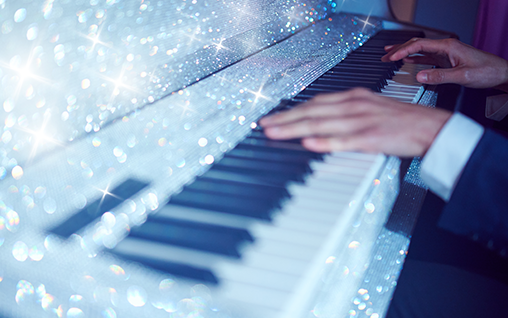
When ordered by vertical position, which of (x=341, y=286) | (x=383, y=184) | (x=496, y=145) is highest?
(x=496, y=145)

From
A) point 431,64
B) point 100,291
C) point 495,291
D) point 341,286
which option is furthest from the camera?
point 431,64

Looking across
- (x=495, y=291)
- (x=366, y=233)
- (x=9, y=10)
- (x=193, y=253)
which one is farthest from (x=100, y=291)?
(x=495, y=291)

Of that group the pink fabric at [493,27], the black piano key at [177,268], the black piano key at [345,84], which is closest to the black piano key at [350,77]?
the black piano key at [345,84]

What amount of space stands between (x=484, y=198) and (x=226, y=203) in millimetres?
400

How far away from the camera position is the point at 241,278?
0.38 m

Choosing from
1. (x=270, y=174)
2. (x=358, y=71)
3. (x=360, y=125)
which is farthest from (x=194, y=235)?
(x=358, y=71)

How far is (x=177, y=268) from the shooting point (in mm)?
377

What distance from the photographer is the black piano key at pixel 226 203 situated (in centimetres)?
45

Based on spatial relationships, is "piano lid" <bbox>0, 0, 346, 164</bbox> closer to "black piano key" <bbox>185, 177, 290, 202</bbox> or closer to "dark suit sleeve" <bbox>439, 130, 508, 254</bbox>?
"black piano key" <bbox>185, 177, 290, 202</bbox>

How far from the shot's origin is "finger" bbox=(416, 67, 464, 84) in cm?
103

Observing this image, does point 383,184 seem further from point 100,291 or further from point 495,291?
point 100,291

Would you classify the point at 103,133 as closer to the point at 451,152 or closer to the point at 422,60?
the point at 451,152

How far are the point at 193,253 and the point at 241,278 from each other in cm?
6

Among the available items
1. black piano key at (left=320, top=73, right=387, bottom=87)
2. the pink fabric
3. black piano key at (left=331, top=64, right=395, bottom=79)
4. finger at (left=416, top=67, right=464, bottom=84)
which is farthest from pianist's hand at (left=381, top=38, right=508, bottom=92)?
the pink fabric
